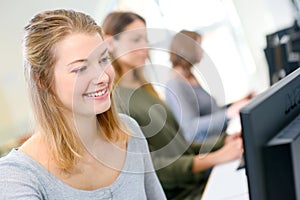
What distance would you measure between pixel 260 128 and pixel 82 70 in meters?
0.40

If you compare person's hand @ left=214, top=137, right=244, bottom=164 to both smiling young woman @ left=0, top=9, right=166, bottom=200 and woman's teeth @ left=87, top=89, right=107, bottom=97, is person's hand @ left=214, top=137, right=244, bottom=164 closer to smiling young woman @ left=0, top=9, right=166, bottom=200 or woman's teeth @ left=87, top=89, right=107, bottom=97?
smiling young woman @ left=0, top=9, right=166, bottom=200

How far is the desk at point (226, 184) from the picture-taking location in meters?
1.37

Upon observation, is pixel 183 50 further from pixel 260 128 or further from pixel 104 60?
pixel 260 128

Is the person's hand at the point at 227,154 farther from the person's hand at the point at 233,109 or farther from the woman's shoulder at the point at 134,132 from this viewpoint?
the woman's shoulder at the point at 134,132

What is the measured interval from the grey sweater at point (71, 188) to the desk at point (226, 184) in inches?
17.5

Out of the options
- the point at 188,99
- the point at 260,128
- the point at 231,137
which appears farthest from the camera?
the point at 231,137

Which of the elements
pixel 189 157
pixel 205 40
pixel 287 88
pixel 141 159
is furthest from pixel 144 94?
→ pixel 205 40

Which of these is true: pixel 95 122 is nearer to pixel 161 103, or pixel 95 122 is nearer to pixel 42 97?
pixel 42 97

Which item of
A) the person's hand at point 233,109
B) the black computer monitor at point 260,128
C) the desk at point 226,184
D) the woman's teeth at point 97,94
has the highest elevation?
the woman's teeth at point 97,94

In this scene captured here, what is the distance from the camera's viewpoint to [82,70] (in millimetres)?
793

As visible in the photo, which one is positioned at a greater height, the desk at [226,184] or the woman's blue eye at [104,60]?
the woman's blue eye at [104,60]

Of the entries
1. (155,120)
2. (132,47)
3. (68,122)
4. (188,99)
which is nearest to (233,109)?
(188,99)

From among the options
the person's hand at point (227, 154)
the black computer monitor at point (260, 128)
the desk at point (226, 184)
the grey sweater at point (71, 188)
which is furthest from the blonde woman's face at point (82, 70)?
the person's hand at point (227, 154)

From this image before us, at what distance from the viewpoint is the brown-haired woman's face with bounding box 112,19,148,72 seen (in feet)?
3.24
